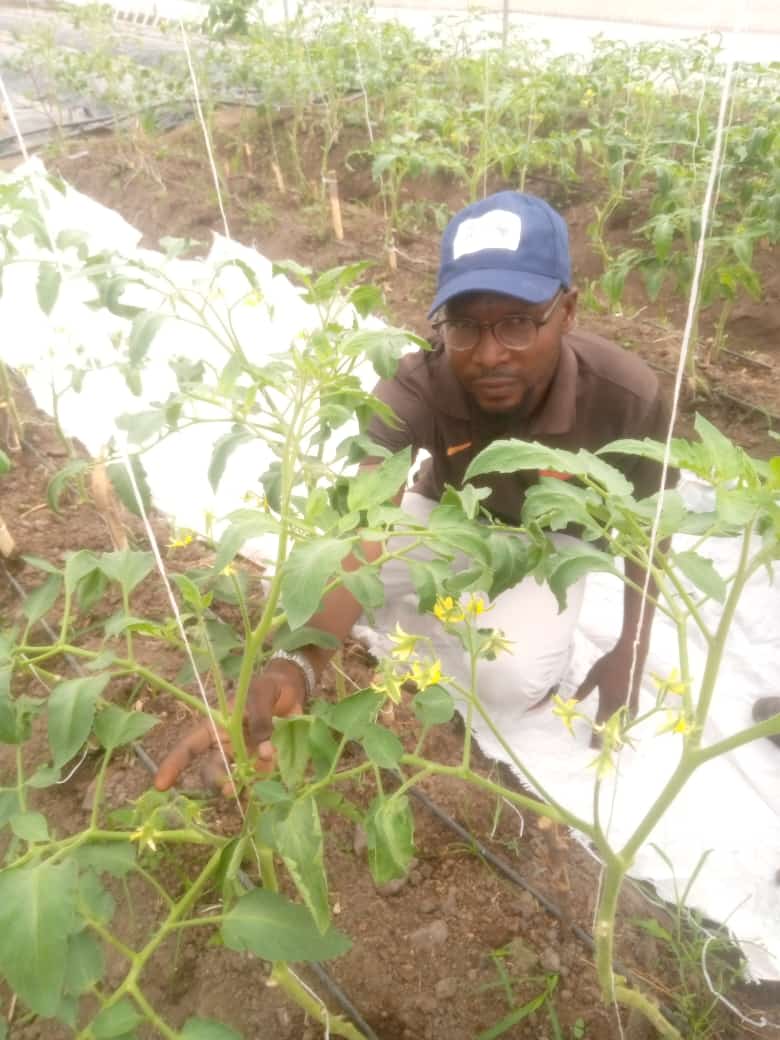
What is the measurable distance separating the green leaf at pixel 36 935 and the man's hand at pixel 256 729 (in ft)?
0.92

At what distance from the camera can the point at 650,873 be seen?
1.49m

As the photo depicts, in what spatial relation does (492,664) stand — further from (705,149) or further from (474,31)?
(474,31)

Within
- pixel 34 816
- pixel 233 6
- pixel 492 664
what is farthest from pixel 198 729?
pixel 233 6

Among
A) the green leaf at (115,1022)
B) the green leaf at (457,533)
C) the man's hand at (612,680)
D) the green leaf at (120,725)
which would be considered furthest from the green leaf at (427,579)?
the man's hand at (612,680)

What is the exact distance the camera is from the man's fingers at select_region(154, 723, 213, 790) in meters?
1.03

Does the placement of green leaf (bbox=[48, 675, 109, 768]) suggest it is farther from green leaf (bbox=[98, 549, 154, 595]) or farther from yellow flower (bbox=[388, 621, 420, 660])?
yellow flower (bbox=[388, 621, 420, 660])

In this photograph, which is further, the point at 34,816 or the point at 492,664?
the point at 492,664

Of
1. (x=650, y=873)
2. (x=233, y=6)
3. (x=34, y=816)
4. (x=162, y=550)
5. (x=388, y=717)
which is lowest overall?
(x=650, y=873)

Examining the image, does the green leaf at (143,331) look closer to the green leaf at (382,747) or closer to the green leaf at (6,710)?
the green leaf at (6,710)

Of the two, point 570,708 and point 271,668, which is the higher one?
point 570,708

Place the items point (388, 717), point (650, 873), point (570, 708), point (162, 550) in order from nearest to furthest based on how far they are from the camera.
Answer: point (570, 708) < point (650, 873) < point (388, 717) < point (162, 550)

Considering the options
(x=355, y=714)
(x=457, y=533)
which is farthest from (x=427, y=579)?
(x=355, y=714)

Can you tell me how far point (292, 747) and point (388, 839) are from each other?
0.13 meters

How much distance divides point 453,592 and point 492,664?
98cm
